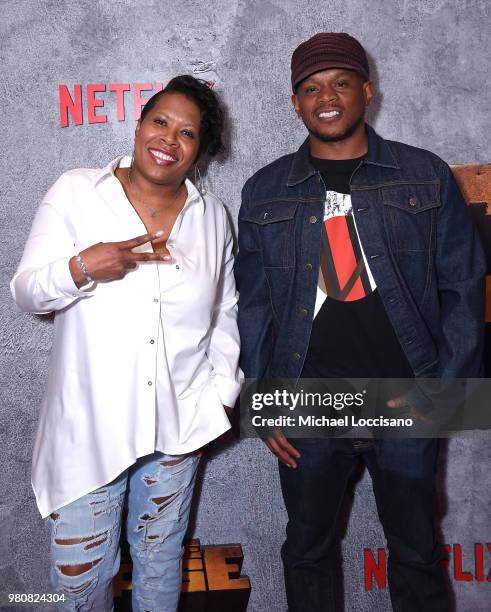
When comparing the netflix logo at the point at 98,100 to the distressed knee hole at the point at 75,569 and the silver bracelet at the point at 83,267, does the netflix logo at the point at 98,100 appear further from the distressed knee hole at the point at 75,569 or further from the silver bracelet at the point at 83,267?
the distressed knee hole at the point at 75,569

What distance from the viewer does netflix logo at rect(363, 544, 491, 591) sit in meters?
2.71

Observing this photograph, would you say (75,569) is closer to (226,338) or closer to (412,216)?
(226,338)

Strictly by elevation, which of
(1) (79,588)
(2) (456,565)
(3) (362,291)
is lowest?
(2) (456,565)

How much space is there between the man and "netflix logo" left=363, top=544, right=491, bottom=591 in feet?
1.61

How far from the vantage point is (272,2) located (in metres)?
2.49

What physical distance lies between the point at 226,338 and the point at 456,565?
1507 millimetres

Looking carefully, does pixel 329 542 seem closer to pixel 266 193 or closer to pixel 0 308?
pixel 266 193

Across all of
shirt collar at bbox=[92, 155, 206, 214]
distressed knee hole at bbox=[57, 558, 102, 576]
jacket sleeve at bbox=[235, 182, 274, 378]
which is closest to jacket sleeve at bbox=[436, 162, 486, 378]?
jacket sleeve at bbox=[235, 182, 274, 378]

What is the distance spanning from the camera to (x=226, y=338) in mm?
2266

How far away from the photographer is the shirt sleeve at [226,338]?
7.20ft

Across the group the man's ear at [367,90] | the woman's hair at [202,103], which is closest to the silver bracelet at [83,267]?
the woman's hair at [202,103]

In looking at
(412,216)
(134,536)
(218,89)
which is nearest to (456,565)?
(134,536)

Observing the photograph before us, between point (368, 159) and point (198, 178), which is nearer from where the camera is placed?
point (368, 159)

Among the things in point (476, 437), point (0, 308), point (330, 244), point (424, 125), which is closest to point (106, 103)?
point (0, 308)
